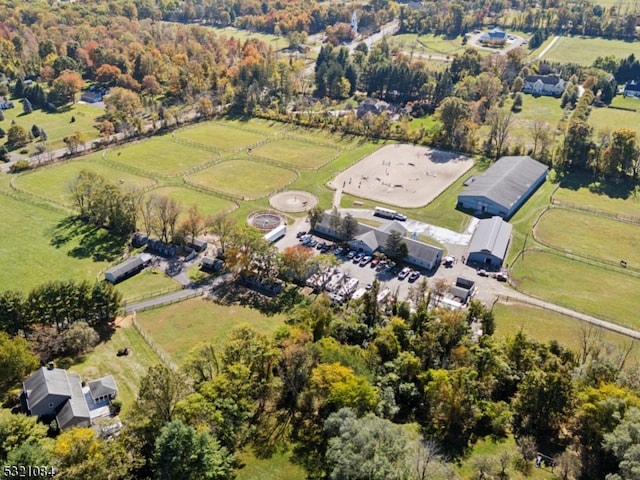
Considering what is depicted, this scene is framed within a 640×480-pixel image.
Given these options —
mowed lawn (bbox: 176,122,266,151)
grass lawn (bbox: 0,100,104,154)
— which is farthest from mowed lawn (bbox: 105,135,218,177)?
grass lawn (bbox: 0,100,104,154)

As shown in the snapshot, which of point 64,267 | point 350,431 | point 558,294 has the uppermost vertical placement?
point 350,431

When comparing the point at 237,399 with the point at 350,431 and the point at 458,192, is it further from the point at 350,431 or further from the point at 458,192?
the point at 458,192

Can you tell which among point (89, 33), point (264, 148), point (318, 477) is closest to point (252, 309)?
point (318, 477)

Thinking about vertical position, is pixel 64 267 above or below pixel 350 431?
below

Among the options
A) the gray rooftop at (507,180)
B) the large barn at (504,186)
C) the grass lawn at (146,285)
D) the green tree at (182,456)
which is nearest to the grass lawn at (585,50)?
the gray rooftop at (507,180)

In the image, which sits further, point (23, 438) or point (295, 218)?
point (295, 218)

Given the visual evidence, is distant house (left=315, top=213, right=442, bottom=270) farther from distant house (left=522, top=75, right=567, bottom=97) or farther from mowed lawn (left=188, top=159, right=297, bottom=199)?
distant house (left=522, top=75, right=567, bottom=97)

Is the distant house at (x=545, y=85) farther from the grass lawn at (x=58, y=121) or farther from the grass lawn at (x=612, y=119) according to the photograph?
the grass lawn at (x=58, y=121)
